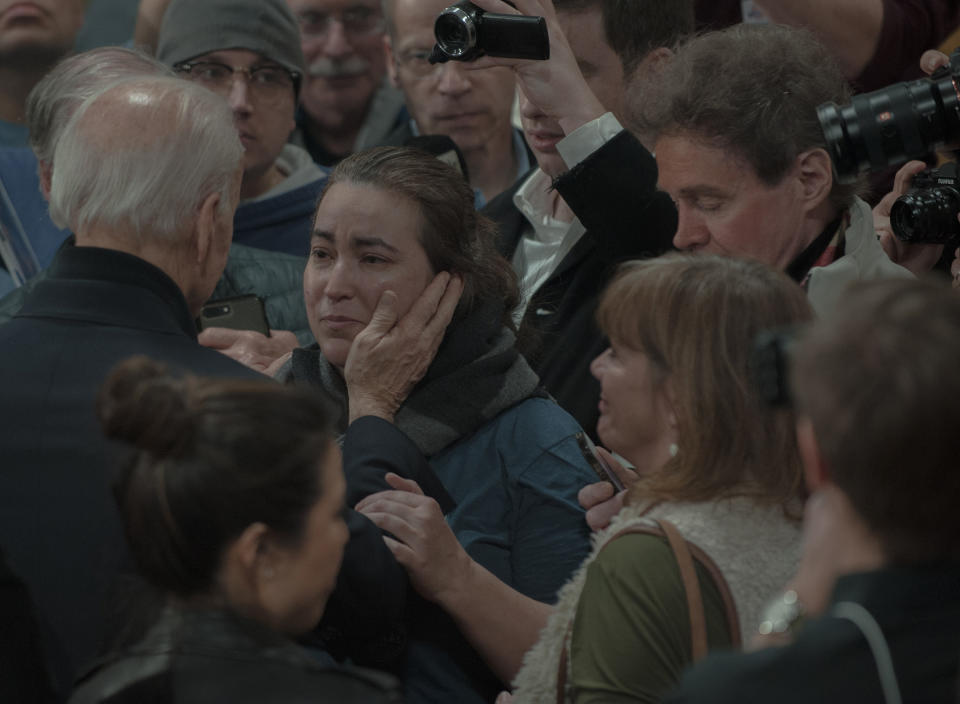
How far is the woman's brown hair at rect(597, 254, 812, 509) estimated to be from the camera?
67.9 inches

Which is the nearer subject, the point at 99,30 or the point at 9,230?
the point at 9,230

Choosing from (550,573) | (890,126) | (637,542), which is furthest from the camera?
(550,573)

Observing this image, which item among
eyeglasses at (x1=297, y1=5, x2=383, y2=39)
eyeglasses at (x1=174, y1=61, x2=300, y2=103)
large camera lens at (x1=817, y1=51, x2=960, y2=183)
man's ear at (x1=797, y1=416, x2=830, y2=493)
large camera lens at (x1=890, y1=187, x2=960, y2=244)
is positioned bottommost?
eyeglasses at (x1=297, y1=5, x2=383, y2=39)

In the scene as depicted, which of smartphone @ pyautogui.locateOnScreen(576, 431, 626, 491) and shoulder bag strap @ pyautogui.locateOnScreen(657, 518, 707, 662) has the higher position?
shoulder bag strap @ pyautogui.locateOnScreen(657, 518, 707, 662)

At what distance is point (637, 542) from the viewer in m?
1.68

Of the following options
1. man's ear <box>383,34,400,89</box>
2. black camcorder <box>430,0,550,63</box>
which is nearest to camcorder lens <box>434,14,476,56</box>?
black camcorder <box>430,0,550,63</box>

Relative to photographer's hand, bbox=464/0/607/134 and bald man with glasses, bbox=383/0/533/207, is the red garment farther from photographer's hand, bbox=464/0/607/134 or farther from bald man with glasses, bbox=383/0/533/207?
bald man with glasses, bbox=383/0/533/207

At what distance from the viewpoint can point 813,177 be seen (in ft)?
7.46

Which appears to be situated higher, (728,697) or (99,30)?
(728,697)

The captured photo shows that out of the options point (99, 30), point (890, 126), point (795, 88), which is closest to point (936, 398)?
point (890, 126)

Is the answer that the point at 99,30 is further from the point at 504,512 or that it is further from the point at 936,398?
the point at 936,398

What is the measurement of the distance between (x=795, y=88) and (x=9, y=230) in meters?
1.70

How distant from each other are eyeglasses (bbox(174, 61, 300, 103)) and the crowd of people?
436mm


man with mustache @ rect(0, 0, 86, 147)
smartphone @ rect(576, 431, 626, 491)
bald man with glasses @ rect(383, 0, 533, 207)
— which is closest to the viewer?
smartphone @ rect(576, 431, 626, 491)
